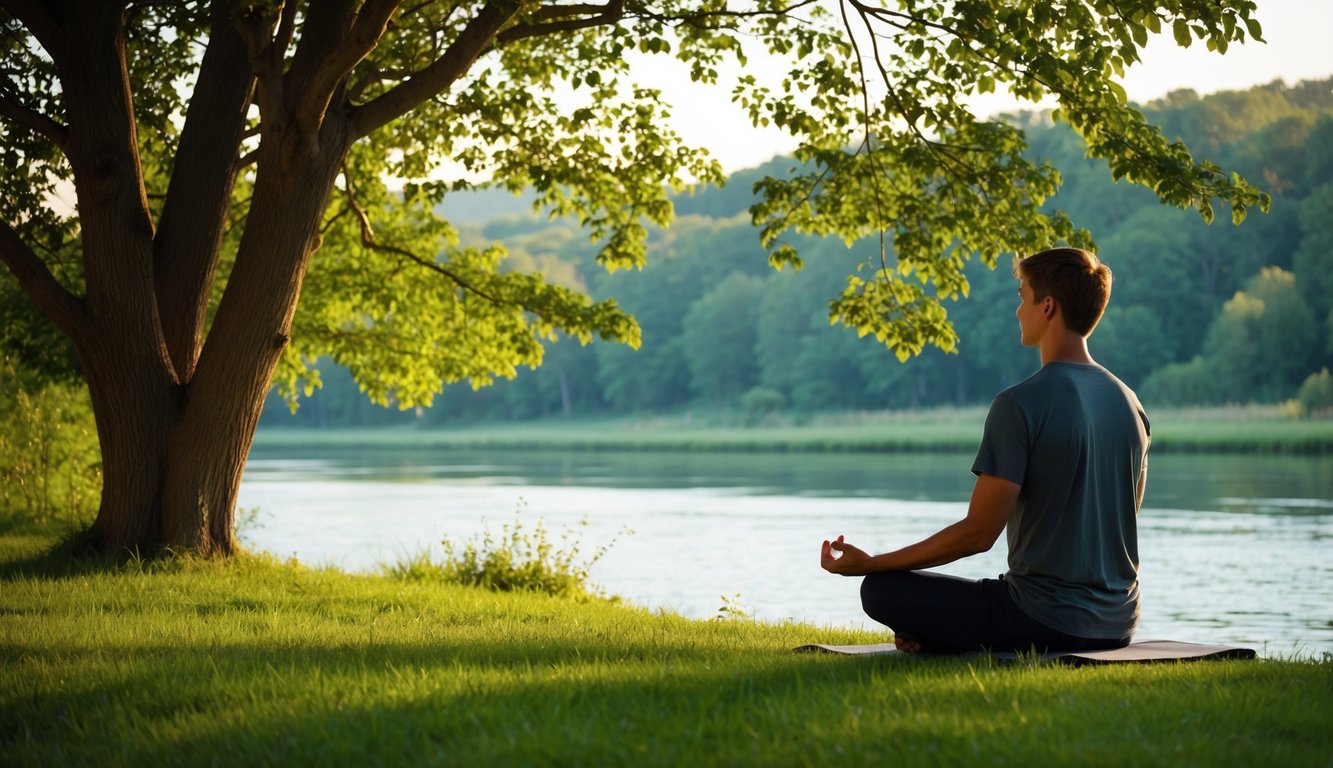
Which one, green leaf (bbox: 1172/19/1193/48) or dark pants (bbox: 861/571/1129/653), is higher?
green leaf (bbox: 1172/19/1193/48)

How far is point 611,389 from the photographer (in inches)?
4574

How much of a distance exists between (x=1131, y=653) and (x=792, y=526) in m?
19.7

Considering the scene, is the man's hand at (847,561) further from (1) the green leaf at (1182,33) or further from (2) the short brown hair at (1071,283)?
(1) the green leaf at (1182,33)

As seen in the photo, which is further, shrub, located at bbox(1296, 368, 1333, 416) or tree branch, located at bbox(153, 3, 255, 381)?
shrub, located at bbox(1296, 368, 1333, 416)

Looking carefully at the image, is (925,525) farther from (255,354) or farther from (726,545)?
(255,354)

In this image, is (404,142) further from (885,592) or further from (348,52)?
(885,592)

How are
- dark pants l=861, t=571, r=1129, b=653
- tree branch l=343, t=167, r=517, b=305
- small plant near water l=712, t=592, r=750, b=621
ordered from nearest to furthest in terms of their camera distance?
dark pants l=861, t=571, r=1129, b=653
small plant near water l=712, t=592, r=750, b=621
tree branch l=343, t=167, r=517, b=305

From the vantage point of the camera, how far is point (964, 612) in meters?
5.41

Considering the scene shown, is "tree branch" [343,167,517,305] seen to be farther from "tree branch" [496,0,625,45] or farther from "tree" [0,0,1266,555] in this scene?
"tree branch" [496,0,625,45]

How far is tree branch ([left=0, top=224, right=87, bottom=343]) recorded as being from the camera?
10172 mm

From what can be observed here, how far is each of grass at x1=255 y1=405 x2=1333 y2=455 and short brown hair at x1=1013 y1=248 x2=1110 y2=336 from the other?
44.9 m

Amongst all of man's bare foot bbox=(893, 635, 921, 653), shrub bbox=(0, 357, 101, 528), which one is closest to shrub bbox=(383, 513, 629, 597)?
shrub bbox=(0, 357, 101, 528)

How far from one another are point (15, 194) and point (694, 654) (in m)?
9.34

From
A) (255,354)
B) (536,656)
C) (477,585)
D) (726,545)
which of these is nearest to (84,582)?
(255,354)
